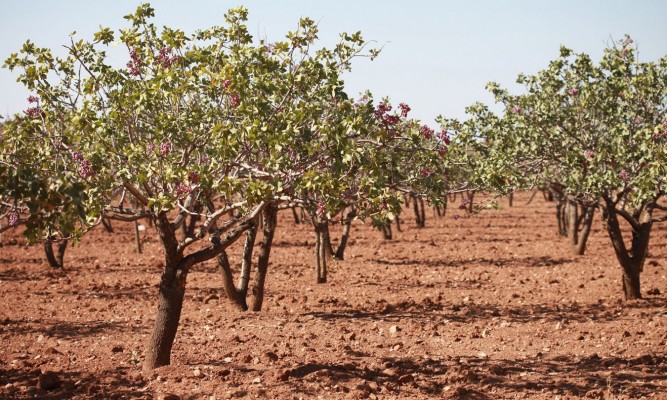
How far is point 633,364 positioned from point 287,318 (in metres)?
6.55

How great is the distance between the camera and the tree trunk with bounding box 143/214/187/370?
31.9 ft

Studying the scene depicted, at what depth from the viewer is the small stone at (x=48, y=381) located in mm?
9477

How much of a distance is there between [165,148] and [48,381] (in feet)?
11.5

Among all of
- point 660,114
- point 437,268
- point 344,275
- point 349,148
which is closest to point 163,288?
point 349,148

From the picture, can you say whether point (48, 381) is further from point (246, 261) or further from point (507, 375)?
point (507, 375)

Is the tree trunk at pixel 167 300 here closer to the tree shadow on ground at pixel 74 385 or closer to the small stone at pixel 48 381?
the tree shadow on ground at pixel 74 385

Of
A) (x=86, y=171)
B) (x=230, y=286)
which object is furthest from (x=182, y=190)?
(x=230, y=286)

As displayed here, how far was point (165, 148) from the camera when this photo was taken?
8.97 metres

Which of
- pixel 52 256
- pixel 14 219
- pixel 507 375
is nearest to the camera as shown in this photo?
pixel 14 219

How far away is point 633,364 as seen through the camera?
34.1ft

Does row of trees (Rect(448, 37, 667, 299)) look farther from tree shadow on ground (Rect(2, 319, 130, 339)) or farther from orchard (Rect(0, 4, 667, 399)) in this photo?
tree shadow on ground (Rect(2, 319, 130, 339))

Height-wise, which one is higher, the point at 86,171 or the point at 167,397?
the point at 86,171

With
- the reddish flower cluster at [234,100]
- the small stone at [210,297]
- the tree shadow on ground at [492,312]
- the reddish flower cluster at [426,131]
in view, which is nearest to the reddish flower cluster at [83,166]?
the reddish flower cluster at [234,100]

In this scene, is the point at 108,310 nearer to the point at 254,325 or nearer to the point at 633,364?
the point at 254,325
